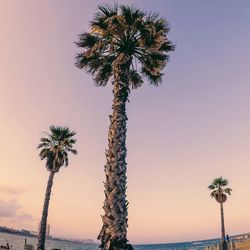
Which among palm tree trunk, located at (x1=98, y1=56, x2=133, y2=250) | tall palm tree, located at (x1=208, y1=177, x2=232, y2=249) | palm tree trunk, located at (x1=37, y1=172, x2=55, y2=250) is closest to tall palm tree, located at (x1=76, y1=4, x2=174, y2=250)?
palm tree trunk, located at (x1=98, y1=56, x2=133, y2=250)

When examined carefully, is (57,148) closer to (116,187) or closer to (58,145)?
(58,145)

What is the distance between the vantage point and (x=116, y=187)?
11023mm

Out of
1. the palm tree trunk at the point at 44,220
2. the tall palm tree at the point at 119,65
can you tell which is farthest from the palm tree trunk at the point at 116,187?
the palm tree trunk at the point at 44,220

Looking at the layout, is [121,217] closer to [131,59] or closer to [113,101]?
[113,101]

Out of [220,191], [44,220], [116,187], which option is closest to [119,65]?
[116,187]

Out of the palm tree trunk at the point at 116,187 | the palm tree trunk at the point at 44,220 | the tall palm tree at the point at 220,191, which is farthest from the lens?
the tall palm tree at the point at 220,191

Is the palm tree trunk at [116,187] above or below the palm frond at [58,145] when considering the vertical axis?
below

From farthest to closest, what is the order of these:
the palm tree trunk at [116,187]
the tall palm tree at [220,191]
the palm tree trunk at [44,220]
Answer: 1. the tall palm tree at [220,191]
2. the palm tree trunk at [44,220]
3. the palm tree trunk at [116,187]

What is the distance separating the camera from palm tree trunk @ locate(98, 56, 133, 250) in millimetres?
10359

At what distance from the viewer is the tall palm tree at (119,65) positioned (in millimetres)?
Answer: 10648

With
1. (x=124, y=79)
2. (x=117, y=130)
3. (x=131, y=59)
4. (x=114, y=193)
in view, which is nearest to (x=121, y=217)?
(x=114, y=193)

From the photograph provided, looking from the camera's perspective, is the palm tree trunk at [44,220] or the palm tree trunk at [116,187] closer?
the palm tree trunk at [116,187]

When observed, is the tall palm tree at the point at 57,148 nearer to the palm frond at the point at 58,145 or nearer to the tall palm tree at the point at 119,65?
the palm frond at the point at 58,145

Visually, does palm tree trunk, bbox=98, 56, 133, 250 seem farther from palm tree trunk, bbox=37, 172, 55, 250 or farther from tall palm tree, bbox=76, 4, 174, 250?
palm tree trunk, bbox=37, 172, 55, 250
